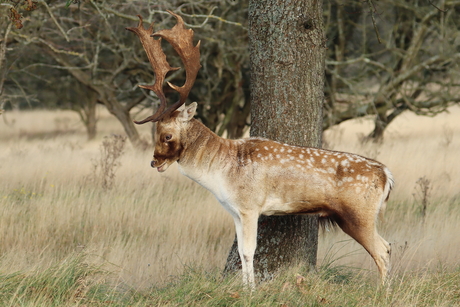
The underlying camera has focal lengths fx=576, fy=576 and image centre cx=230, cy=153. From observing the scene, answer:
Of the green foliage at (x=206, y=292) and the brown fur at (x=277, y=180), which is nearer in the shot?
the green foliage at (x=206, y=292)

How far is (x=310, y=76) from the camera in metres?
4.75

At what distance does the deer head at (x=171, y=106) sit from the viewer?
423 centimetres

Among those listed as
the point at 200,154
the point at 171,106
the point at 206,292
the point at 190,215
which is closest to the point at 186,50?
the point at 171,106

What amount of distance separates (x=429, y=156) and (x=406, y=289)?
287 inches

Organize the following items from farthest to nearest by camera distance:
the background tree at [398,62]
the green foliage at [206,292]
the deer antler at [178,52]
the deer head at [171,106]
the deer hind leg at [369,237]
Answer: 1. the background tree at [398,62]
2. the deer antler at [178,52]
3. the deer head at [171,106]
4. the deer hind leg at [369,237]
5. the green foliage at [206,292]

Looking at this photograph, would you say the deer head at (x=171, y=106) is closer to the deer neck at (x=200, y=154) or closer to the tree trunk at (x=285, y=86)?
the deer neck at (x=200, y=154)

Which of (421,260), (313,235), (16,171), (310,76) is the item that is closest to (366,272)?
(313,235)

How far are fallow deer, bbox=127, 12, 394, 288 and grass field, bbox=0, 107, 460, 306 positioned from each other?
15.5 inches

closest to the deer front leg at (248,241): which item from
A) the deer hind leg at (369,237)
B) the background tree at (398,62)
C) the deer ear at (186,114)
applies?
the deer hind leg at (369,237)

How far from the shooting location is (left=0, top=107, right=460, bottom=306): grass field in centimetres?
397

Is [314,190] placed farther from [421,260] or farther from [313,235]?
[421,260]

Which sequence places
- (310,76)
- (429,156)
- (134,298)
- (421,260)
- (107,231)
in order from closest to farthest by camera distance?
1. (134,298)
2. (310,76)
3. (421,260)
4. (107,231)
5. (429,156)

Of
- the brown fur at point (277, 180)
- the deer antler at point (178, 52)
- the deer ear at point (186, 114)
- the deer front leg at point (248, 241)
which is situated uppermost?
the deer antler at point (178, 52)

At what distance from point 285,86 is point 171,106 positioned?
102 cm
